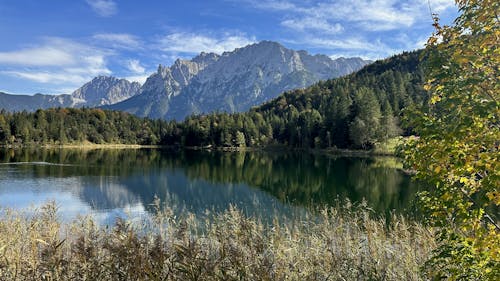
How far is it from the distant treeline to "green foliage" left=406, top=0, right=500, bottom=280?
285ft

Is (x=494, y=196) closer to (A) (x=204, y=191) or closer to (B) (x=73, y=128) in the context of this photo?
(A) (x=204, y=191)

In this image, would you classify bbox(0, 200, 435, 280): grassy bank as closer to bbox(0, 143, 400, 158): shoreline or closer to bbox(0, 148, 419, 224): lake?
bbox(0, 148, 419, 224): lake

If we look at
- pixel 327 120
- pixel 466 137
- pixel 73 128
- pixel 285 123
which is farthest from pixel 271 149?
pixel 466 137

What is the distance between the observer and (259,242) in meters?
7.67

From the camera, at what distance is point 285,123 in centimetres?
14550

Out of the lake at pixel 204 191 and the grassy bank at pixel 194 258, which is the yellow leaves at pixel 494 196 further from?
the lake at pixel 204 191

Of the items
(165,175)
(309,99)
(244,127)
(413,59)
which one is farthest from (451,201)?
(413,59)

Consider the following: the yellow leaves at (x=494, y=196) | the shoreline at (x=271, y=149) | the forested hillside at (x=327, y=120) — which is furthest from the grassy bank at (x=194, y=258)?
the forested hillside at (x=327, y=120)

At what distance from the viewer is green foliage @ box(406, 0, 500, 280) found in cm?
459

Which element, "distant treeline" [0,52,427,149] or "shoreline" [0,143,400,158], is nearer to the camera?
"shoreline" [0,143,400,158]

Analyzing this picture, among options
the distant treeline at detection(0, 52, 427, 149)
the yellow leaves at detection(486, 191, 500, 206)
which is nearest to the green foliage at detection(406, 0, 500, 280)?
the yellow leaves at detection(486, 191, 500, 206)

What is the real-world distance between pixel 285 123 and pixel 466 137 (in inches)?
5567

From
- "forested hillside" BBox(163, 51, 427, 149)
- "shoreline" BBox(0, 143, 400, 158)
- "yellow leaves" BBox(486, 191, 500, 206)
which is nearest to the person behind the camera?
"yellow leaves" BBox(486, 191, 500, 206)

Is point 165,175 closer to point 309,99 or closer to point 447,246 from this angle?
point 447,246
